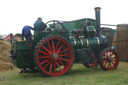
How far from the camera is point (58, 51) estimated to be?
19.5ft

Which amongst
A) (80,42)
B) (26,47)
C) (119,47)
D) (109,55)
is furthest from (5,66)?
(119,47)

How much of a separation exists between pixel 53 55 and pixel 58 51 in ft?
0.82

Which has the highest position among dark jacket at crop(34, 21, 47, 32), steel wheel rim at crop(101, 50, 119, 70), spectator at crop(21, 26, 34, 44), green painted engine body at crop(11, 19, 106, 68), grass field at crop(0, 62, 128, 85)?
dark jacket at crop(34, 21, 47, 32)

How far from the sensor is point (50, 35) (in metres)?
6.04

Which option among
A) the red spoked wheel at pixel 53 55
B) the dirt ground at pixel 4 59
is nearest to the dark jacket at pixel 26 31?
the red spoked wheel at pixel 53 55

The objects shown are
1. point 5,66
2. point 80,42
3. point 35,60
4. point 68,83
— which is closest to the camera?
point 68,83

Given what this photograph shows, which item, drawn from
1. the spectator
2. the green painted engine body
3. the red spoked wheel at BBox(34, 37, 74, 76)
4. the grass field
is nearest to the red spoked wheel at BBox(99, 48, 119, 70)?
the green painted engine body

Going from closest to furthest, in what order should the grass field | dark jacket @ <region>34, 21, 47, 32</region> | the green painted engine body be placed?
the grass field
the green painted engine body
dark jacket @ <region>34, 21, 47, 32</region>

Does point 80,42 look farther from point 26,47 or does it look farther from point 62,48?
point 26,47

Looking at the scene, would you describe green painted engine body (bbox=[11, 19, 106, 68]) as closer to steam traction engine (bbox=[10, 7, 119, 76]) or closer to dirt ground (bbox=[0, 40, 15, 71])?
steam traction engine (bbox=[10, 7, 119, 76])

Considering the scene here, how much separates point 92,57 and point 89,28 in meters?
1.14

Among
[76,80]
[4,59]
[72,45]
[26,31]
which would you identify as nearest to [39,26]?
[26,31]

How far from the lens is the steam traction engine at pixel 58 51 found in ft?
18.9

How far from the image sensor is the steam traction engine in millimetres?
5770
